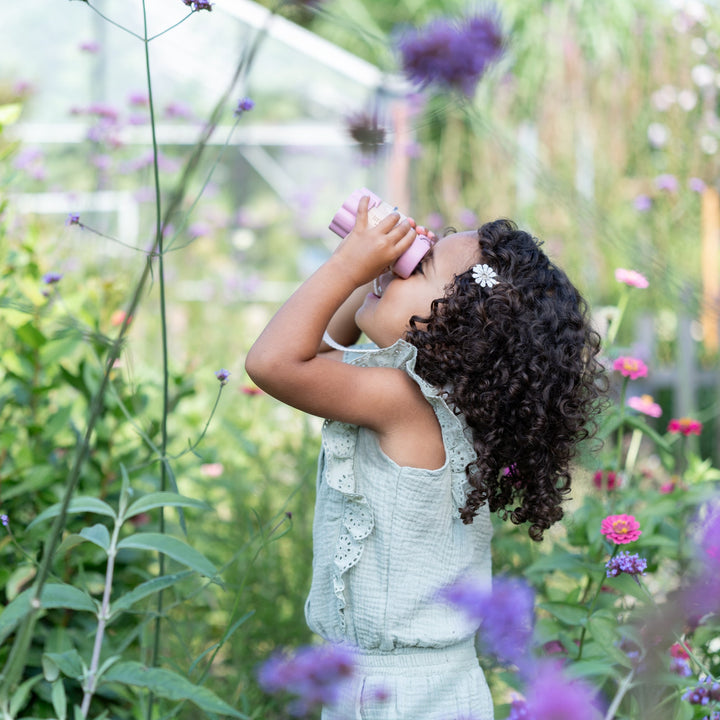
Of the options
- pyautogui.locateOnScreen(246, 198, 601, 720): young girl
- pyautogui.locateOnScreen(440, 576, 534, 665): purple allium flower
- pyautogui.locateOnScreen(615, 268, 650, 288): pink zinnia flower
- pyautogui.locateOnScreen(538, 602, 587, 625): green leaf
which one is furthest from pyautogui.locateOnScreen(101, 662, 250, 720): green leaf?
pyautogui.locateOnScreen(615, 268, 650, 288): pink zinnia flower

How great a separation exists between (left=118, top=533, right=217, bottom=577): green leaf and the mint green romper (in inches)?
10.3

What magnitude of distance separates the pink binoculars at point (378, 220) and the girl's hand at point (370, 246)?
0.07 ft

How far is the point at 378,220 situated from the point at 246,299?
2.60 metres

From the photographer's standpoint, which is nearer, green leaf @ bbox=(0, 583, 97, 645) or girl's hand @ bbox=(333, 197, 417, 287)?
green leaf @ bbox=(0, 583, 97, 645)

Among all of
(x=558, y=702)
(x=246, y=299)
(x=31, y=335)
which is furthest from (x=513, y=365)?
(x=246, y=299)

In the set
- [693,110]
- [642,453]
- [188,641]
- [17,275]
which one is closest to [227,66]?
[693,110]

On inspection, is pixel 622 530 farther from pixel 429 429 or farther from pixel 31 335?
pixel 31 335

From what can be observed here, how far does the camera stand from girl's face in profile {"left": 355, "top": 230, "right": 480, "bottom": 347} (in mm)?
1274

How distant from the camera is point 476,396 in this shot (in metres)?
1.26

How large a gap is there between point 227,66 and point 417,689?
211 inches

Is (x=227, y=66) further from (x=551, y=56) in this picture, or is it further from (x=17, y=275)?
(x=17, y=275)

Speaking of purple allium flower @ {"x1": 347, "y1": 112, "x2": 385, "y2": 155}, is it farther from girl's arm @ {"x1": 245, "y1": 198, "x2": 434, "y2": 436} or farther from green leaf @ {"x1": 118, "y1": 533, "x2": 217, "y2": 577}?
green leaf @ {"x1": 118, "y1": 533, "x2": 217, "y2": 577}

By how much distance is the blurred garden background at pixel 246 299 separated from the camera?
1.18 metres

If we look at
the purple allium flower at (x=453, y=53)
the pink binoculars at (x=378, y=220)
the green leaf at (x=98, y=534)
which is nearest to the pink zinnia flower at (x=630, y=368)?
the pink binoculars at (x=378, y=220)
